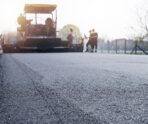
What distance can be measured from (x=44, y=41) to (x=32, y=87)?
47.1 ft

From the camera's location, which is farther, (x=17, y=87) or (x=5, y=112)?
(x=17, y=87)

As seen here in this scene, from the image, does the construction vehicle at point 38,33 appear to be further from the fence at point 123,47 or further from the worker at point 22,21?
the fence at point 123,47

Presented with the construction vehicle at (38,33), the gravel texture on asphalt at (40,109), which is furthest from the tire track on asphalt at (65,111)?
the construction vehicle at (38,33)

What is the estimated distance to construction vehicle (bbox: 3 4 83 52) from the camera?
55.9 feet

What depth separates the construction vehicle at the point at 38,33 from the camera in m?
17.0

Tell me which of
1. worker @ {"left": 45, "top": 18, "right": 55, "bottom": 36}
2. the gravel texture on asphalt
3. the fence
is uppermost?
worker @ {"left": 45, "top": 18, "right": 55, "bottom": 36}

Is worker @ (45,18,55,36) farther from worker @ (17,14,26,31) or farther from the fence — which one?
the fence

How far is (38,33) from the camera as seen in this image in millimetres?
17812

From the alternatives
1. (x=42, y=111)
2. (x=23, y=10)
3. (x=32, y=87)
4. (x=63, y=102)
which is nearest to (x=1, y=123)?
(x=42, y=111)

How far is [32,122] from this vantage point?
1631mm

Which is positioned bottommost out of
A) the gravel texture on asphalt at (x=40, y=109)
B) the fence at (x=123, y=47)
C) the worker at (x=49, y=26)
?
the gravel texture on asphalt at (x=40, y=109)

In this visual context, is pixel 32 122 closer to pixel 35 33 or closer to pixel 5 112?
pixel 5 112

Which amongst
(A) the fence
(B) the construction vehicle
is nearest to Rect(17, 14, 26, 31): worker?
(B) the construction vehicle

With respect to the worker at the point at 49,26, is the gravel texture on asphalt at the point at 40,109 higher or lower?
lower
